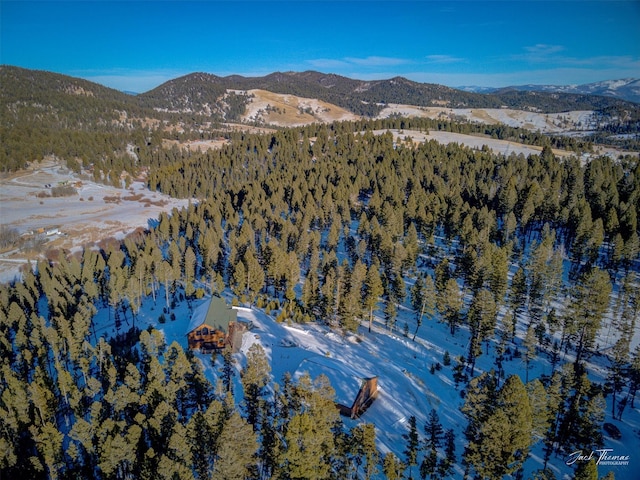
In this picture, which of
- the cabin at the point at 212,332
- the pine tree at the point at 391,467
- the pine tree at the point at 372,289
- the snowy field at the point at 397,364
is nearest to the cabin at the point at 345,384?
the snowy field at the point at 397,364

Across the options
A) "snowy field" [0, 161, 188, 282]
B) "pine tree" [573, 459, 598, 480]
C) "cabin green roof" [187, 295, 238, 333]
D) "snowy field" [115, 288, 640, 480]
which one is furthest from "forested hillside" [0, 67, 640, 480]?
"snowy field" [0, 161, 188, 282]

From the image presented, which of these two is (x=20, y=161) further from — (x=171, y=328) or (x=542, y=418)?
(x=542, y=418)

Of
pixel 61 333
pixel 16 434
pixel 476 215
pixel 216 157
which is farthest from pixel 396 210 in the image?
pixel 216 157

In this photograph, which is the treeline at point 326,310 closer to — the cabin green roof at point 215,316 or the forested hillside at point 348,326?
the forested hillside at point 348,326

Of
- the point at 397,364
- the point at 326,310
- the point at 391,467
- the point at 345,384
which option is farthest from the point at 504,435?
the point at 326,310

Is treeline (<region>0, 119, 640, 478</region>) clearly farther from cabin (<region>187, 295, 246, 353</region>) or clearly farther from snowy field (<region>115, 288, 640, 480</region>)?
cabin (<region>187, 295, 246, 353</region>)

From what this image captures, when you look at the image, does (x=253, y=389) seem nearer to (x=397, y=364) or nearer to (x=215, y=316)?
(x=215, y=316)
